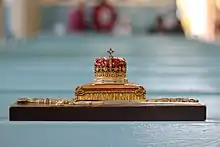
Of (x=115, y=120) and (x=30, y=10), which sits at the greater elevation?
(x=30, y=10)

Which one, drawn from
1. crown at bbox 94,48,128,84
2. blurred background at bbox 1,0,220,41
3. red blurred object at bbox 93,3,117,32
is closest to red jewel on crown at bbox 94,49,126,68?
crown at bbox 94,48,128,84

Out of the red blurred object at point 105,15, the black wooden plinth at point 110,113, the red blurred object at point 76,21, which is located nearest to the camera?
the black wooden plinth at point 110,113

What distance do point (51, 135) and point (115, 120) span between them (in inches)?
3.4

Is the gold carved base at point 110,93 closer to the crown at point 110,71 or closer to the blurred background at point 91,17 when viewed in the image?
the crown at point 110,71

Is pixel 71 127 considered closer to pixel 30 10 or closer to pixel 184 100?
pixel 184 100

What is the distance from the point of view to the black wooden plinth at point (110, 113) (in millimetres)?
678

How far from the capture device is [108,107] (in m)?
0.70

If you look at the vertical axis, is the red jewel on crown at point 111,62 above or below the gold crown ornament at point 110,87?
above

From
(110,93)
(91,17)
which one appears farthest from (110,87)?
(91,17)

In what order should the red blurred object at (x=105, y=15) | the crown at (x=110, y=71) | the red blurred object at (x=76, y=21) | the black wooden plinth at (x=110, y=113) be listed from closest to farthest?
the black wooden plinth at (x=110, y=113)
the crown at (x=110, y=71)
the red blurred object at (x=76, y=21)
the red blurred object at (x=105, y=15)

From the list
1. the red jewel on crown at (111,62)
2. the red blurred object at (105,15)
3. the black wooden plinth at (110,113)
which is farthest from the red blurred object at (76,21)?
the black wooden plinth at (110,113)

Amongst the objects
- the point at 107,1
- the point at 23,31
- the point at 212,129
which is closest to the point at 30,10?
the point at 23,31

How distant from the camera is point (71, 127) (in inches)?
24.6

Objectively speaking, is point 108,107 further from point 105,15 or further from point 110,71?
point 105,15
